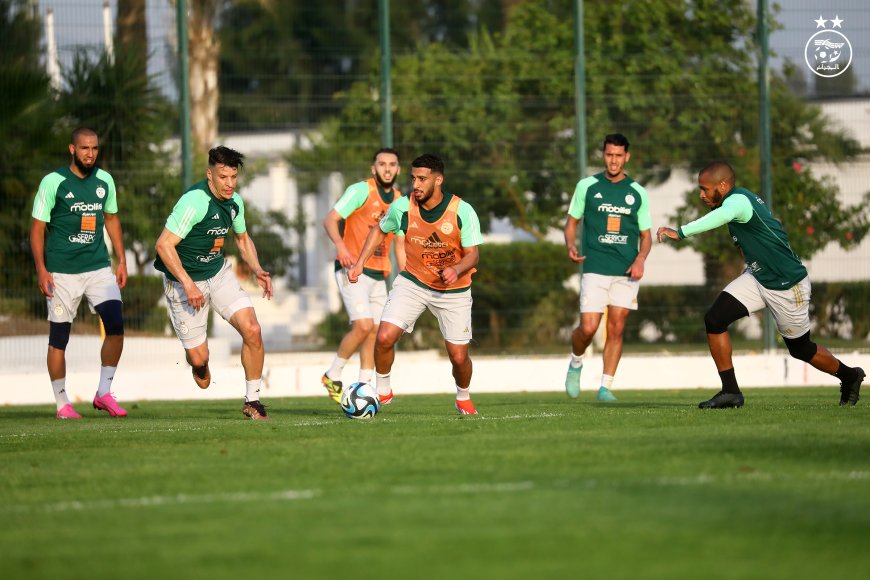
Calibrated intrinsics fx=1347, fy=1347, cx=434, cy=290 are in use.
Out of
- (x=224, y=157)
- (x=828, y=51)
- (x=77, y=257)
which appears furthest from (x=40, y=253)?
(x=828, y=51)

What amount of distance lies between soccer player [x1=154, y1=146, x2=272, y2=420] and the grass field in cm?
157

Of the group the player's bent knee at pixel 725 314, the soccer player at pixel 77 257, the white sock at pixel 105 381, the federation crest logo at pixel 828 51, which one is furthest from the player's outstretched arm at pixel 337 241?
the federation crest logo at pixel 828 51

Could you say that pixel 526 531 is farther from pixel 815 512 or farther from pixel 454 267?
pixel 454 267

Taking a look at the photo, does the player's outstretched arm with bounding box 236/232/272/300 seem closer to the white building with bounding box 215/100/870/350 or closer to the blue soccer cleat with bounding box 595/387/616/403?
the blue soccer cleat with bounding box 595/387/616/403

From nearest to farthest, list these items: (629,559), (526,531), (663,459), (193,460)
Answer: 1. (629,559)
2. (526,531)
3. (663,459)
4. (193,460)

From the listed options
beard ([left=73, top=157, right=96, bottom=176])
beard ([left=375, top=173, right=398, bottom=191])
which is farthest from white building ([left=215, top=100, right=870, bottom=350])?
beard ([left=73, top=157, right=96, bottom=176])

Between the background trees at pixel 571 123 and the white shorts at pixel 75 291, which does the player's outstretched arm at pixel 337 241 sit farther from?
the background trees at pixel 571 123

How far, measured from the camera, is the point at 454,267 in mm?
10031

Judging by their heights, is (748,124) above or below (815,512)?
above

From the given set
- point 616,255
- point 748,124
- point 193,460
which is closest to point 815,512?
point 193,460

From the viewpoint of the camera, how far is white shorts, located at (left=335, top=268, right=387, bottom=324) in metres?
12.7

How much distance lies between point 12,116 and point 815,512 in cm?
1398

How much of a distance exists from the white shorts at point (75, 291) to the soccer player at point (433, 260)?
2.79 meters

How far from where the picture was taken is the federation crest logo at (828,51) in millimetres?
18172
